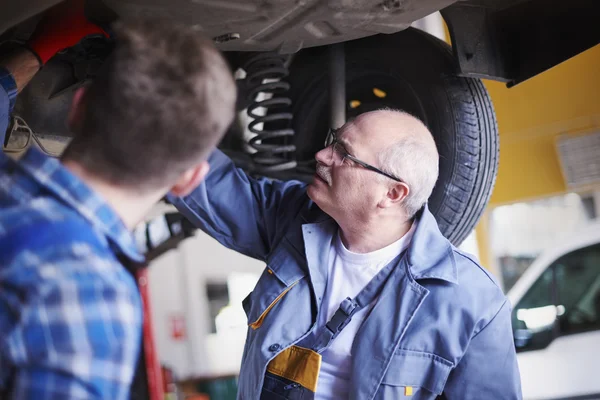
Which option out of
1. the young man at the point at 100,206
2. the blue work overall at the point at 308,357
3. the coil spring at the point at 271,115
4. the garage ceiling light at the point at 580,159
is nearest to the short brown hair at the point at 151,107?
the young man at the point at 100,206

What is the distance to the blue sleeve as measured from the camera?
1.57 metres

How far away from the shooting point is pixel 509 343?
1.66m

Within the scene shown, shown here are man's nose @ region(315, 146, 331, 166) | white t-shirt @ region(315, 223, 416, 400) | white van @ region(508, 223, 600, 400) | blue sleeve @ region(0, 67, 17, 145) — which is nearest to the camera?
blue sleeve @ region(0, 67, 17, 145)

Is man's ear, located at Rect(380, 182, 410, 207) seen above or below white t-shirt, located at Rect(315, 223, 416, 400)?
above

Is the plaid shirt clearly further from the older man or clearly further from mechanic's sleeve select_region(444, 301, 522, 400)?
mechanic's sleeve select_region(444, 301, 522, 400)

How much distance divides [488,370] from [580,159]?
373 cm

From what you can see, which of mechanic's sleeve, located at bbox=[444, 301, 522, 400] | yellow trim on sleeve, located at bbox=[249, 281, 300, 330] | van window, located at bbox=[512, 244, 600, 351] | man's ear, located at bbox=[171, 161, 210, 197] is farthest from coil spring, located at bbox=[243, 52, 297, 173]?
van window, located at bbox=[512, 244, 600, 351]

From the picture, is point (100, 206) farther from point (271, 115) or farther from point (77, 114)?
point (271, 115)

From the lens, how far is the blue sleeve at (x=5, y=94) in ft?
5.14

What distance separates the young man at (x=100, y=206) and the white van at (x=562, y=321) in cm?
427

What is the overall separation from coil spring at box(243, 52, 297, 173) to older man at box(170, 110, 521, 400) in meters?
0.33

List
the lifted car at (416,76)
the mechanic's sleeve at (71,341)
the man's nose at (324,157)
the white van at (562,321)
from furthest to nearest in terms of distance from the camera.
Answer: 1. the white van at (562,321)
2. the lifted car at (416,76)
3. the man's nose at (324,157)
4. the mechanic's sleeve at (71,341)

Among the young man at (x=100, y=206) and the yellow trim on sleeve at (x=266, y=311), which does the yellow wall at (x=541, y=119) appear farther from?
the young man at (x=100, y=206)

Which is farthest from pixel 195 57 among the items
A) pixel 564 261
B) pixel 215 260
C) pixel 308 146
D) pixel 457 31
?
pixel 215 260
